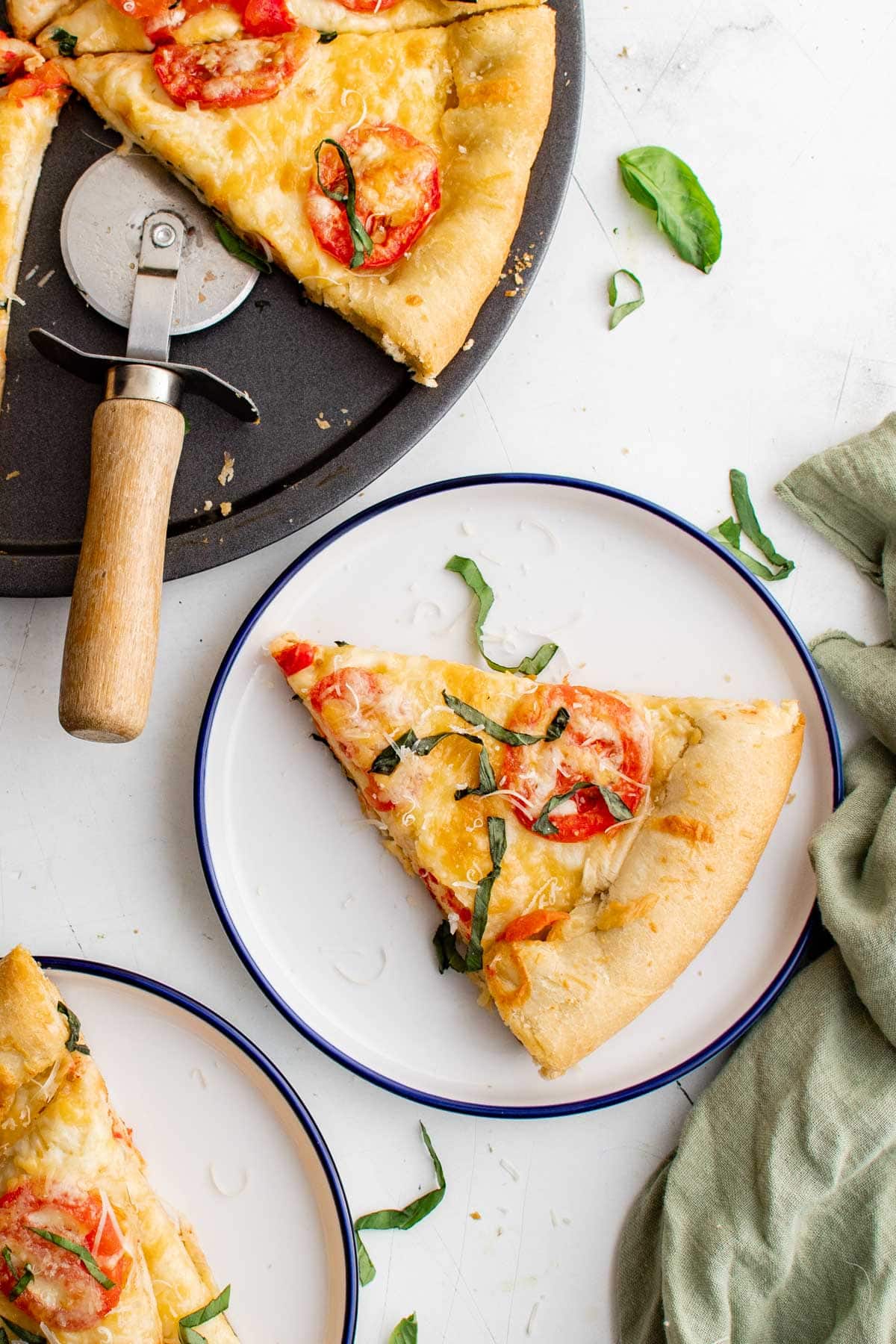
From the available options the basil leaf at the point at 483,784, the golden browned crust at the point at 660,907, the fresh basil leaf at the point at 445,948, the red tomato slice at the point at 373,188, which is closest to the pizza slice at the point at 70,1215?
the fresh basil leaf at the point at 445,948

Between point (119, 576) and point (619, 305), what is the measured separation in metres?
1.68

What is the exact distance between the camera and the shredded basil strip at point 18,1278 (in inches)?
106

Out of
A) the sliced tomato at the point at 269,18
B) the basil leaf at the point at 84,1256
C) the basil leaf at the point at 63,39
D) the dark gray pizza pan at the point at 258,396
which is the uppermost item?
the sliced tomato at the point at 269,18

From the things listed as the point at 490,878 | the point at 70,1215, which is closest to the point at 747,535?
the point at 490,878

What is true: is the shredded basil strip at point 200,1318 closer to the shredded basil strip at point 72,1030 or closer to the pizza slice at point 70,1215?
the pizza slice at point 70,1215

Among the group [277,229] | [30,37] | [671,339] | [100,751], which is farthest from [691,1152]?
[30,37]

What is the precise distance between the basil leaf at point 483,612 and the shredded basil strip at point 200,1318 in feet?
5.72

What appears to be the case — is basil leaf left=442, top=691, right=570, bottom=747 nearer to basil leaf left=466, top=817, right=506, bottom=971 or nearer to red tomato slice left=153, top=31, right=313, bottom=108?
basil leaf left=466, top=817, right=506, bottom=971

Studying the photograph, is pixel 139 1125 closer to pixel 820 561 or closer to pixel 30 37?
pixel 820 561

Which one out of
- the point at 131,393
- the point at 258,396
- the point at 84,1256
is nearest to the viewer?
the point at 84,1256

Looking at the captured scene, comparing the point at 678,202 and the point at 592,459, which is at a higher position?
the point at 678,202

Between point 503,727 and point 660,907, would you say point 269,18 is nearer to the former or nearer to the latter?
point 503,727

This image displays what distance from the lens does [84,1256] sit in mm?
2705

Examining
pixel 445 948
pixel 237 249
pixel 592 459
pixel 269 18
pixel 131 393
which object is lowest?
pixel 445 948
